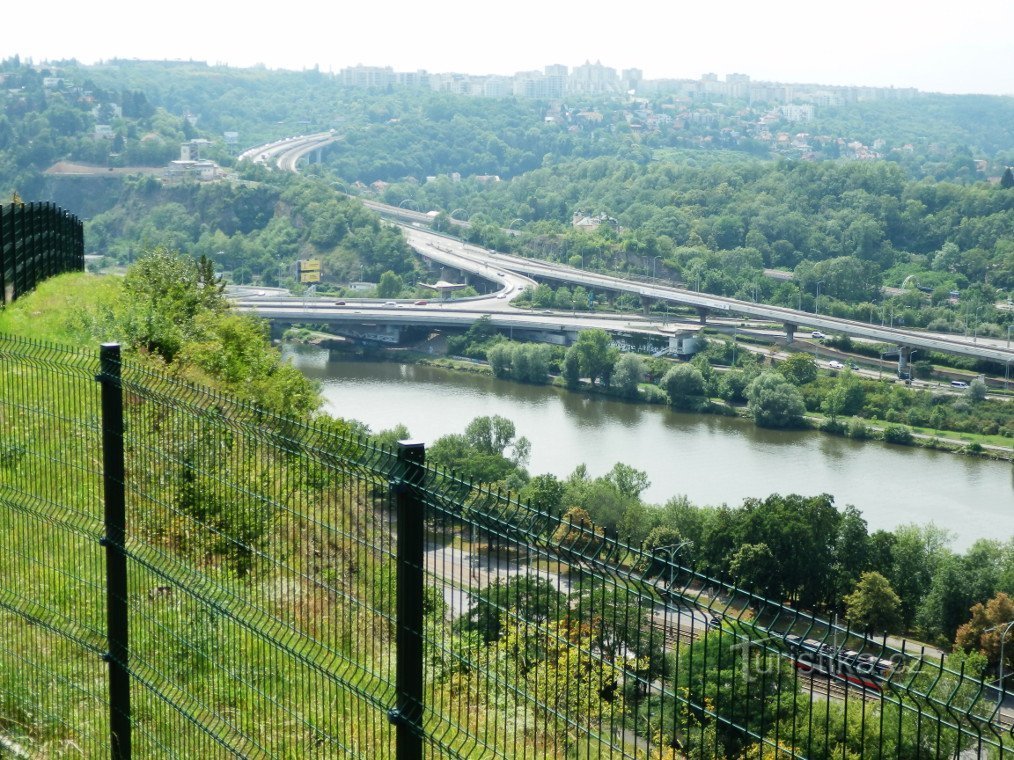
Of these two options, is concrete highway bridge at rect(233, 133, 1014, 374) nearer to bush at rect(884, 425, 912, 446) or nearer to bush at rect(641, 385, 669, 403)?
bush at rect(641, 385, 669, 403)

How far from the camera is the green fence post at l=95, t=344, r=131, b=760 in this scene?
2.04 m

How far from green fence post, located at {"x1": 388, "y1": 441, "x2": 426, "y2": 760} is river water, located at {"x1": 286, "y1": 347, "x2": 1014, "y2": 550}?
515 inches

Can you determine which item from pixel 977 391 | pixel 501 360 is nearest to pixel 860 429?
pixel 977 391

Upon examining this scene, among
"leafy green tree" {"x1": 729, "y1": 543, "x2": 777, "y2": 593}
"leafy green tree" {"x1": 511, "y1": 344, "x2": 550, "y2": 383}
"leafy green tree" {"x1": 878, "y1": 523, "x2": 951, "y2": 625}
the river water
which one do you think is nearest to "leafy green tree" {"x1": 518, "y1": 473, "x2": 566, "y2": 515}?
the river water

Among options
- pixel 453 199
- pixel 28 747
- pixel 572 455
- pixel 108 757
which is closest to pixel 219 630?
pixel 108 757

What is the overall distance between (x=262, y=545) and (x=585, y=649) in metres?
0.70

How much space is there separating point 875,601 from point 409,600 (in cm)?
1032

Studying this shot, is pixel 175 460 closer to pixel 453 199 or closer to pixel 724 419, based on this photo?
pixel 724 419

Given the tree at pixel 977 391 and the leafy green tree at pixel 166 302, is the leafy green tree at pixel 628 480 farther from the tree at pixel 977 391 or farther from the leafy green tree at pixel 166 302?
the tree at pixel 977 391

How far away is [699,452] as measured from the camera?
17594 mm

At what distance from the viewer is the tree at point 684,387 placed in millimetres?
20891

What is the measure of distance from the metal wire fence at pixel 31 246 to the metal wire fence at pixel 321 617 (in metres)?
3.17

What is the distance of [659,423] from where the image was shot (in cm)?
1970

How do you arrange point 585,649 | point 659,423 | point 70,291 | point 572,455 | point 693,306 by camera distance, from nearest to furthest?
point 585,649, point 70,291, point 572,455, point 659,423, point 693,306
